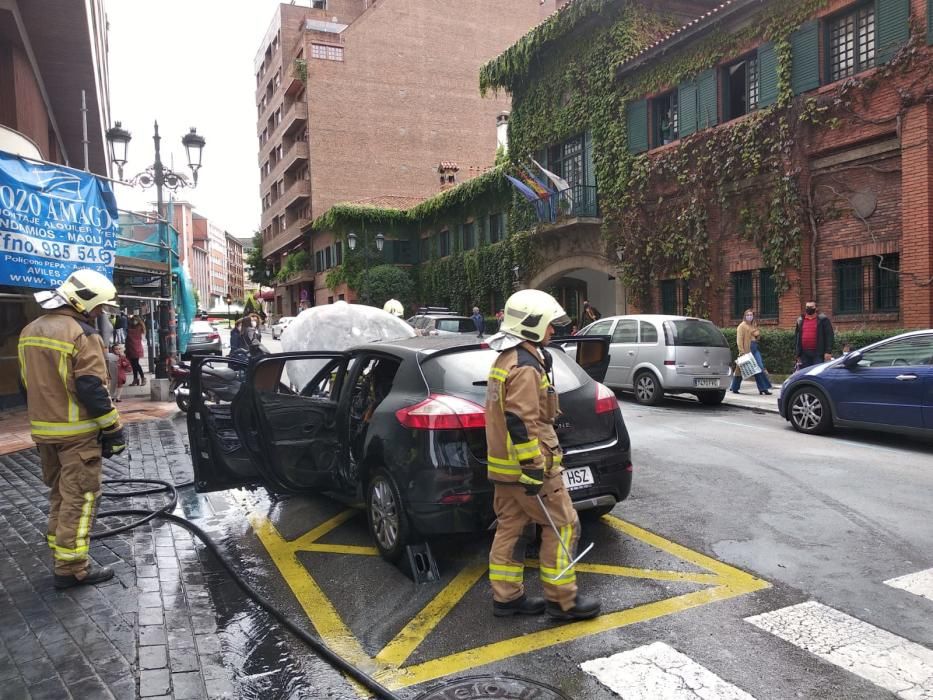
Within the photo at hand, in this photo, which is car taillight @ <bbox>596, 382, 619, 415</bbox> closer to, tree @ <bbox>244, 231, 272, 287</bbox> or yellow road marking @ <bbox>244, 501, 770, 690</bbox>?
yellow road marking @ <bbox>244, 501, 770, 690</bbox>

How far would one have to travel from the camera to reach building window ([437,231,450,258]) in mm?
37275

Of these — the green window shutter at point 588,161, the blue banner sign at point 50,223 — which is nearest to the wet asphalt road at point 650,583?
the blue banner sign at point 50,223

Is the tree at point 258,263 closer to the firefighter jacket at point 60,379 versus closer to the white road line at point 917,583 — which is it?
the firefighter jacket at point 60,379

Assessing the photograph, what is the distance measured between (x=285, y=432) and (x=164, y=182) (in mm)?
12688

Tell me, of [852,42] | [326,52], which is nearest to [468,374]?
[852,42]

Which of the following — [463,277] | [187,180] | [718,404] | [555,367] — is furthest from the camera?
[463,277]

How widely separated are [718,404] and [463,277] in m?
22.8

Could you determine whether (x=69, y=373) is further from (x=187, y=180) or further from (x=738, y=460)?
(x=187, y=180)

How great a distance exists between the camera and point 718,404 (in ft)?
40.7

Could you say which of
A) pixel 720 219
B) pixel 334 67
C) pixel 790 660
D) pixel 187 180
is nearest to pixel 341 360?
pixel 790 660

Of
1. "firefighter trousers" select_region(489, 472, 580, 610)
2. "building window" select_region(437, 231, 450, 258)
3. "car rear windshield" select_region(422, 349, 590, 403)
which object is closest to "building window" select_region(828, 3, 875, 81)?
"car rear windshield" select_region(422, 349, 590, 403)

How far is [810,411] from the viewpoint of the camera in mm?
9070

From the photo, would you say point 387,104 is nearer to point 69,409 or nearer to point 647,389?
point 647,389

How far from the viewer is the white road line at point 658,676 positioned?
291cm
